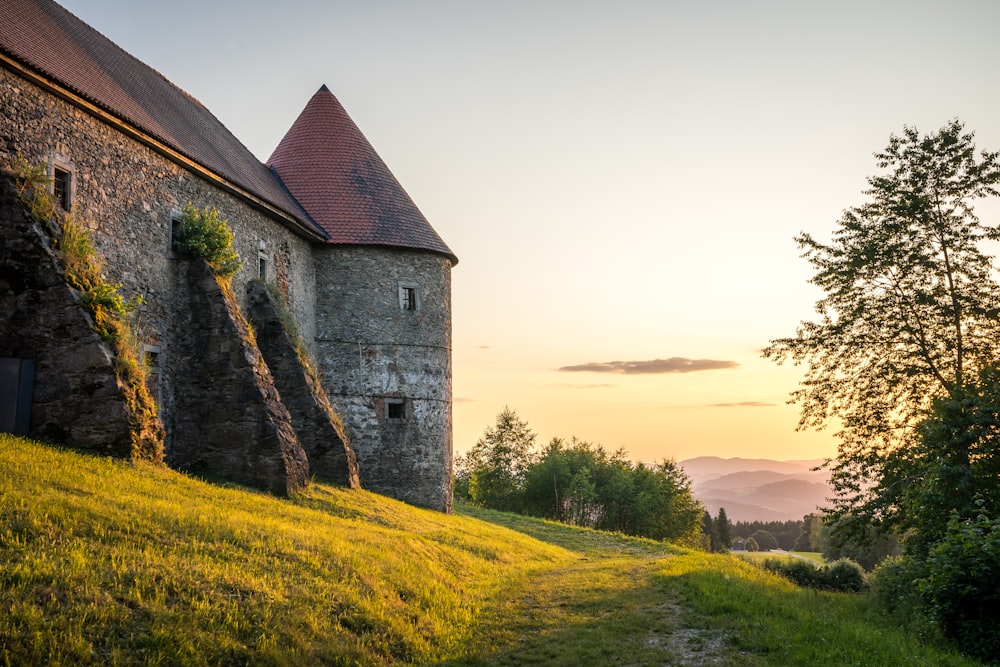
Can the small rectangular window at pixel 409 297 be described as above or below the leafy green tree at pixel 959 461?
above

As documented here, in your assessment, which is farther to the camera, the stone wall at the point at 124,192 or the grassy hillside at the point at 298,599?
the stone wall at the point at 124,192

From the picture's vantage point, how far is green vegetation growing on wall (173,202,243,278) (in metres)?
17.1

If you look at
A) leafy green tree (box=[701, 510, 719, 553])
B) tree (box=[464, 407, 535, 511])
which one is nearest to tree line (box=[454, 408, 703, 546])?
tree (box=[464, 407, 535, 511])

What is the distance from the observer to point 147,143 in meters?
16.2

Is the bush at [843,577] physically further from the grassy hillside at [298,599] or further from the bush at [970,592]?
the bush at [970,592]

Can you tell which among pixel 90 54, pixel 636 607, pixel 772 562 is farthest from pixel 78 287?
pixel 772 562

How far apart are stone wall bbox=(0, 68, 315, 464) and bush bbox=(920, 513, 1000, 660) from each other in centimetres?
1424

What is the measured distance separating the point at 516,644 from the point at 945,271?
1509 centimetres

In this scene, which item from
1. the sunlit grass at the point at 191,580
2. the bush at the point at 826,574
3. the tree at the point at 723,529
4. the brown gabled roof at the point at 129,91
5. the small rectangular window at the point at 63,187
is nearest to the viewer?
the sunlit grass at the point at 191,580

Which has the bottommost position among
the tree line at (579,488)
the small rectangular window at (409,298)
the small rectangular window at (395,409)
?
the tree line at (579,488)

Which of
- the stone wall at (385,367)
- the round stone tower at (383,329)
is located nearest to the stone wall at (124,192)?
the stone wall at (385,367)

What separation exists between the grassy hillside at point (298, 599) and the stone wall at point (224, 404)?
168 cm

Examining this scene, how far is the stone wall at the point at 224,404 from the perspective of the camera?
51.5 feet

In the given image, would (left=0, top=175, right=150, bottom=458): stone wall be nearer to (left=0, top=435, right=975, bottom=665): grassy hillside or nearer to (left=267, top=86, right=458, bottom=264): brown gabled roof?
(left=0, top=435, right=975, bottom=665): grassy hillside
